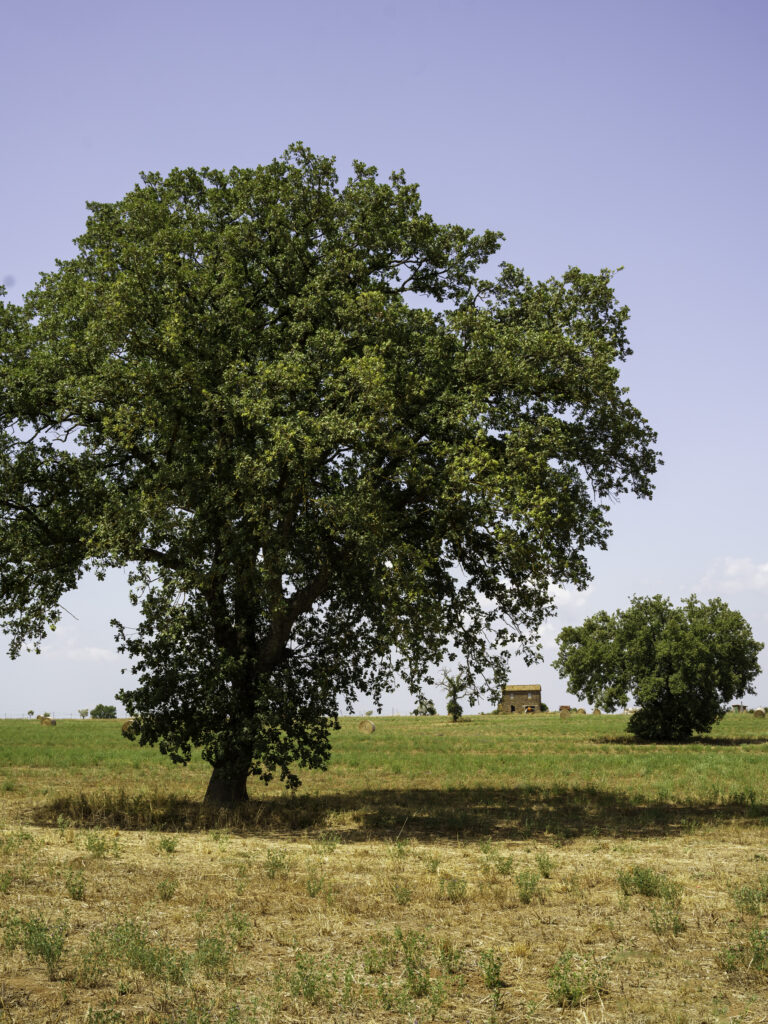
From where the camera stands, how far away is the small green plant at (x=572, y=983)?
829cm

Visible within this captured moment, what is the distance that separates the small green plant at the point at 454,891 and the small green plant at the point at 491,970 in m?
3.14

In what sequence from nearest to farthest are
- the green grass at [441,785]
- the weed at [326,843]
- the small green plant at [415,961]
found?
the small green plant at [415,961] → the weed at [326,843] → the green grass at [441,785]

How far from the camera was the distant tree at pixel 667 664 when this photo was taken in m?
54.1

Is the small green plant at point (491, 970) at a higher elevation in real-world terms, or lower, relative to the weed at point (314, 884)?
Result: higher

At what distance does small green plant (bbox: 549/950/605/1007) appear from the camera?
829cm

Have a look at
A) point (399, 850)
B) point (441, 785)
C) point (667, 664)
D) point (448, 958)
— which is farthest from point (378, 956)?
point (667, 664)

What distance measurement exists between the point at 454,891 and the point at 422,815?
1094cm

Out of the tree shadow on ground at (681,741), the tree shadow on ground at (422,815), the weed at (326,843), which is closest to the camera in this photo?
the weed at (326,843)

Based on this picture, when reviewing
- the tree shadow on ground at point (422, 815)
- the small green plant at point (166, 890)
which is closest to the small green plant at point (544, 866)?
the tree shadow on ground at point (422, 815)

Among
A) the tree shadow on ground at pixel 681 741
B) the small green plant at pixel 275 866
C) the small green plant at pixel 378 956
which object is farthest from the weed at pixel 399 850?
the tree shadow on ground at pixel 681 741

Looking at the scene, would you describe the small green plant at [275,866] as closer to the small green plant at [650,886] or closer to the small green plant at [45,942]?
the small green plant at [45,942]

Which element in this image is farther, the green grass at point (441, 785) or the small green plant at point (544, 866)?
the green grass at point (441, 785)

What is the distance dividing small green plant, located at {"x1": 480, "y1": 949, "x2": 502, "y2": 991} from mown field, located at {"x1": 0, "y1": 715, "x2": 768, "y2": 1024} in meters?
0.02

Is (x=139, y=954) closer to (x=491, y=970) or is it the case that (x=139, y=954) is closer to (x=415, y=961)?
(x=415, y=961)
